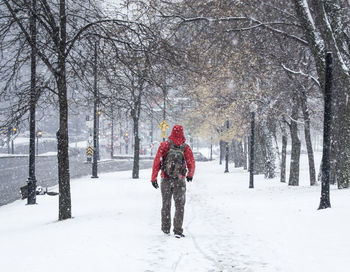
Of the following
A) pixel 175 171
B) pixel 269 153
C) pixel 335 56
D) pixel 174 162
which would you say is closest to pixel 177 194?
pixel 175 171

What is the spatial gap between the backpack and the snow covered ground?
1.22 m

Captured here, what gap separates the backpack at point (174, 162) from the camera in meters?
7.54

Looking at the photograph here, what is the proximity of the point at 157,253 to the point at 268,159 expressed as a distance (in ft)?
63.7

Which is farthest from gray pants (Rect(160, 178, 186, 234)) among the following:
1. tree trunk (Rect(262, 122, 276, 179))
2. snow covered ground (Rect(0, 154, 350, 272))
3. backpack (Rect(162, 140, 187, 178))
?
tree trunk (Rect(262, 122, 276, 179))

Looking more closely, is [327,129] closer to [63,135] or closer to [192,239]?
[192,239]

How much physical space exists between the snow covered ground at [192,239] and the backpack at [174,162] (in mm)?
1217

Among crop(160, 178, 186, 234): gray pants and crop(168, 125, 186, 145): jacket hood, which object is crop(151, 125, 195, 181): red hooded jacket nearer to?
crop(168, 125, 186, 145): jacket hood

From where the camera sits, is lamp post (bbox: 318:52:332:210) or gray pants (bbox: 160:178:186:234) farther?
lamp post (bbox: 318:52:332:210)

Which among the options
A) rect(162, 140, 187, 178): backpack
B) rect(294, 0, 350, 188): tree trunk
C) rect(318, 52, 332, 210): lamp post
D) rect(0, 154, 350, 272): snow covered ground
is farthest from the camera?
rect(294, 0, 350, 188): tree trunk

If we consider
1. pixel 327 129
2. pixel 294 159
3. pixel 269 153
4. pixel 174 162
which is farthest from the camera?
pixel 269 153

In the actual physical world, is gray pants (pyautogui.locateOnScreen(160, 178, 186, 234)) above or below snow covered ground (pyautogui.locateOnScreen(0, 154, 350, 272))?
above

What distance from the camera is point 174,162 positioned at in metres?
7.54

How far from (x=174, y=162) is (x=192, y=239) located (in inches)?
57.9

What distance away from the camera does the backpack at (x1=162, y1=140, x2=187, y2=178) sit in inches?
297
